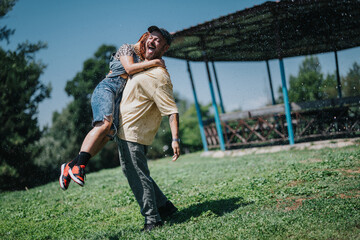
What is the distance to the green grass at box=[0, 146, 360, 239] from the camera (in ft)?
8.62

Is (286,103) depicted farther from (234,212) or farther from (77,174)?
(77,174)

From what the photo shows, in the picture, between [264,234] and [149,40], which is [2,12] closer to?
[149,40]

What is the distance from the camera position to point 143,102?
10.6 ft

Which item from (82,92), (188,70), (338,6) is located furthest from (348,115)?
(82,92)

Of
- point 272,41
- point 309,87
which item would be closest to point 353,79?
point 309,87

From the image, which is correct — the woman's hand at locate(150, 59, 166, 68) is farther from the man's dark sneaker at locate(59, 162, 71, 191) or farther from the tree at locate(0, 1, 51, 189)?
the tree at locate(0, 1, 51, 189)

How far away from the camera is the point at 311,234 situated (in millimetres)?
2365

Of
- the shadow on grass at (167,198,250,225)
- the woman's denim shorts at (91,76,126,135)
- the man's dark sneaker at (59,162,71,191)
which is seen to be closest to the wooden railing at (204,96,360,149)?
the shadow on grass at (167,198,250,225)

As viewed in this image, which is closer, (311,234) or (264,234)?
(311,234)

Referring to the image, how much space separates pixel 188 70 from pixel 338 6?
6083mm

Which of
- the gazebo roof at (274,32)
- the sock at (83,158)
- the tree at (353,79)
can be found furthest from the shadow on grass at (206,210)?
the tree at (353,79)

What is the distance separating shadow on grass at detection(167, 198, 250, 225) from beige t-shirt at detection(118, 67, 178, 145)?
108 cm

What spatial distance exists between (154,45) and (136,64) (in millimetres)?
322

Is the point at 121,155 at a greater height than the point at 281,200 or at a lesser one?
greater
